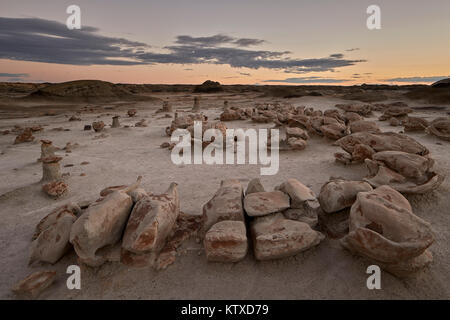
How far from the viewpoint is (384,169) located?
4273 millimetres

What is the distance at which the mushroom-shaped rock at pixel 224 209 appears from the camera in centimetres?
→ 313

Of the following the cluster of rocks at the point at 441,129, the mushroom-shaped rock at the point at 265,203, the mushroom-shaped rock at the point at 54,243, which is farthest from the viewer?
the cluster of rocks at the point at 441,129

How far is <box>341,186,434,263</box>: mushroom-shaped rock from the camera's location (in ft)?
7.55

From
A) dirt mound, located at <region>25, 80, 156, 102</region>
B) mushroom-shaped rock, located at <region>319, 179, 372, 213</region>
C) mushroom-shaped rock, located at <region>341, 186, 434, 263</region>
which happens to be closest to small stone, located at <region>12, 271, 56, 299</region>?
mushroom-shaped rock, located at <region>341, 186, 434, 263</region>

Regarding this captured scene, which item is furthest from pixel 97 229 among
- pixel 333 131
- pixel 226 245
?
pixel 333 131

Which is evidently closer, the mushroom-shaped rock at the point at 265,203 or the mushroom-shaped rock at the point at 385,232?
the mushroom-shaped rock at the point at 385,232

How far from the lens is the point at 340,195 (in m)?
3.36

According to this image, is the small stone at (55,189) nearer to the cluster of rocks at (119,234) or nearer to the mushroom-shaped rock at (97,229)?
the cluster of rocks at (119,234)

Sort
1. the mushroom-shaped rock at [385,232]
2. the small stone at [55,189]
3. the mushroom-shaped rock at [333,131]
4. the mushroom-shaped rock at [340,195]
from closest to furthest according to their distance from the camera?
1. the mushroom-shaped rock at [385,232]
2. the mushroom-shaped rock at [340,195]
3. the small stone at [55,189]
4. the mushroom-shaped rock at [333,131]

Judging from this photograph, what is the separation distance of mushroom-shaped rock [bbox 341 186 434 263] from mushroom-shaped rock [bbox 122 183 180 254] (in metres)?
2.03


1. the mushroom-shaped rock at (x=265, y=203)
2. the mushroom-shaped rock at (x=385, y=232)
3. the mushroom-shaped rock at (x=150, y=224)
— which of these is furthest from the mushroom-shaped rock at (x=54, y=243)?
the mushroom-shaped rock at (x=385, y=232)

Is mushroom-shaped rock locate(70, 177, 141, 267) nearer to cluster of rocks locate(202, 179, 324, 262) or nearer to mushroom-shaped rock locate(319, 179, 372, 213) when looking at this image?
cluster of rocks locate(202, 179, 324, 262)

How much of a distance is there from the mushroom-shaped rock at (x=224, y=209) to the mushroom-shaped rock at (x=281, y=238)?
28 cm
